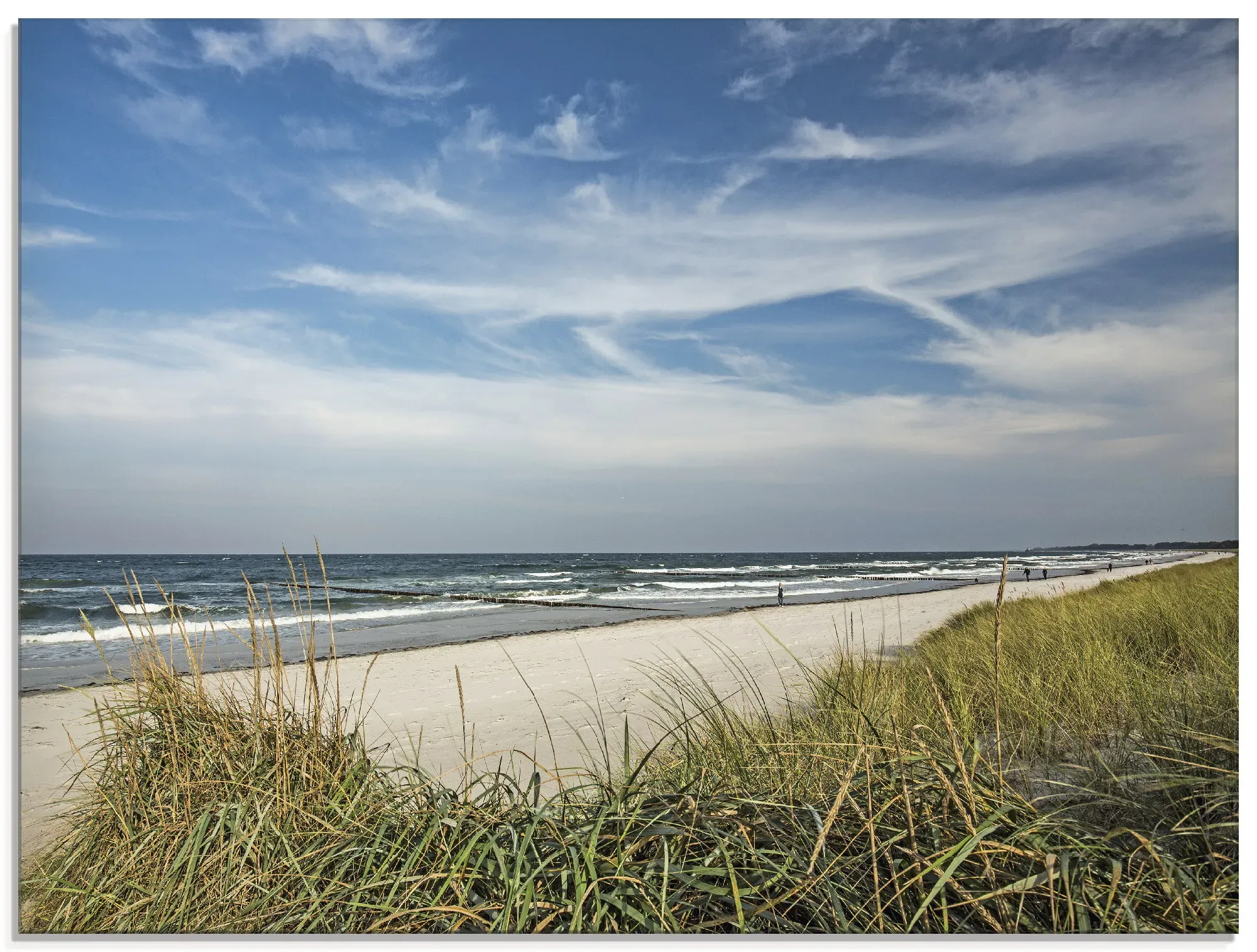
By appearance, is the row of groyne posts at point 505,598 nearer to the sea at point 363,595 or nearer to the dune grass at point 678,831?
the sea at point 363,595

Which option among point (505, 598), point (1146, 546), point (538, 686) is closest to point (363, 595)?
point (505, 598)

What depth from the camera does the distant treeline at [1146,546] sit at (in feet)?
7.83

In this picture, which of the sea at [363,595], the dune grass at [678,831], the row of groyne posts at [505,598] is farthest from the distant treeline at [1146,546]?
the row of groyne posts at [505,598]

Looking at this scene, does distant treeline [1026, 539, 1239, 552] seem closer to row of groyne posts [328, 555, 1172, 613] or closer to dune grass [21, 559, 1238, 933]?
A: dune grass [21, 559, 1238, 933]

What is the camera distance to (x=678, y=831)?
65.5 inches

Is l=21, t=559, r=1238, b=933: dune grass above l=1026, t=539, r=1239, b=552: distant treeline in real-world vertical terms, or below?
below

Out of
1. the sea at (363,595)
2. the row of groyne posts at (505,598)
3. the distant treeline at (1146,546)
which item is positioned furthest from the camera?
the row of groyne posts at (505,598)

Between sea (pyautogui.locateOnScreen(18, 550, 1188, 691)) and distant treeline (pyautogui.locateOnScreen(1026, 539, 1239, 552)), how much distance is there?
128 mm

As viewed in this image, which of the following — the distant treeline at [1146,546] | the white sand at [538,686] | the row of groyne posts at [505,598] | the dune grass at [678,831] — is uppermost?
the distant treeline at [1146,546]

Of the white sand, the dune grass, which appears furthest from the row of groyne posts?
the dune grass

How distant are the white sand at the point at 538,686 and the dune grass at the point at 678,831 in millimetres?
237

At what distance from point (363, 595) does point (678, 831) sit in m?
18.9

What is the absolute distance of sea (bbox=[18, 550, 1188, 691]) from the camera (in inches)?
109

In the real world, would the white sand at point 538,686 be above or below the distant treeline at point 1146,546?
below
